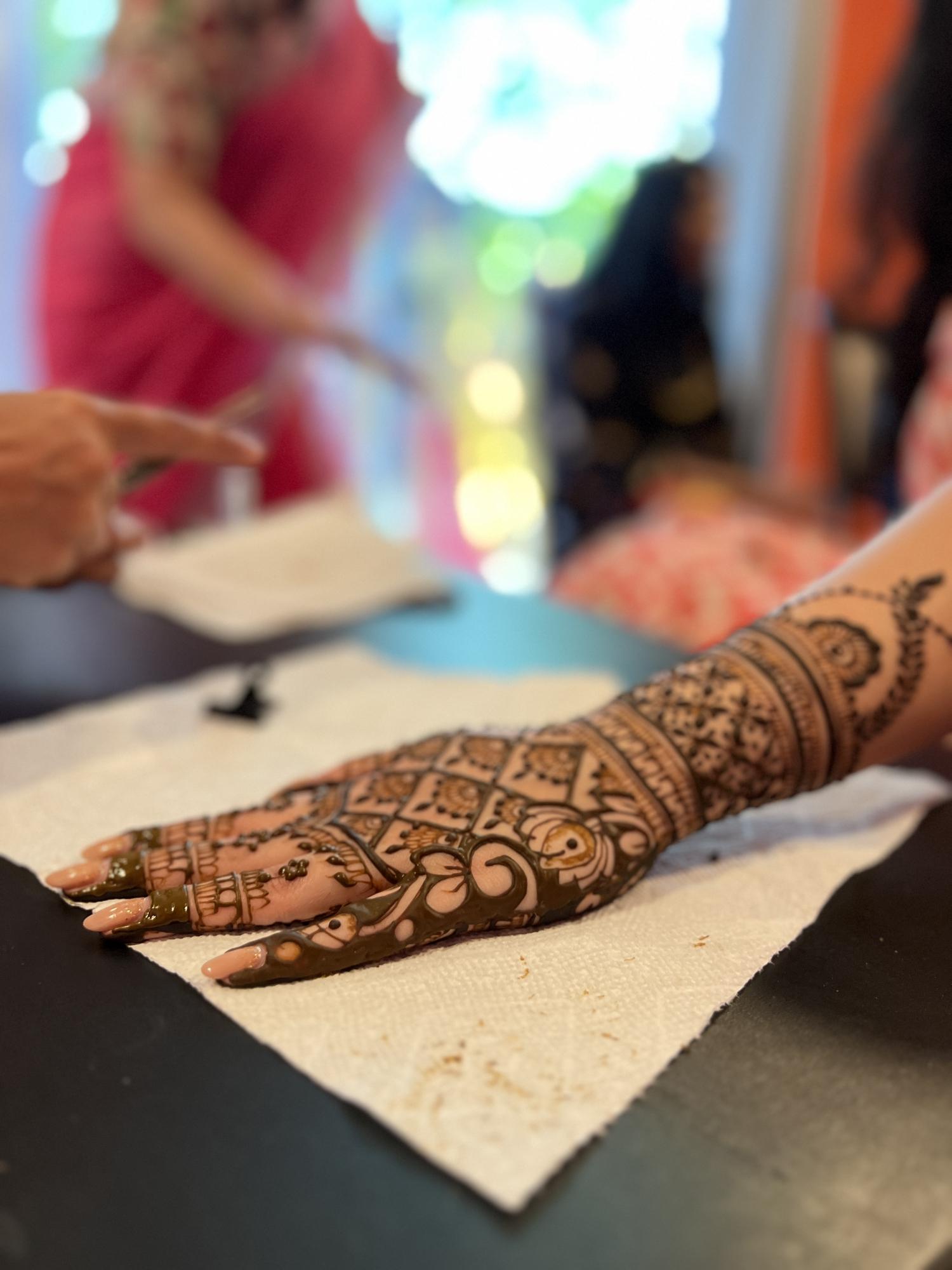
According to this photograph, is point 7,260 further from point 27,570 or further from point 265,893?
point 265,893

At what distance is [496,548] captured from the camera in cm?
319

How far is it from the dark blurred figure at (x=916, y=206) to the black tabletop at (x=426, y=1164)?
1.68 meters

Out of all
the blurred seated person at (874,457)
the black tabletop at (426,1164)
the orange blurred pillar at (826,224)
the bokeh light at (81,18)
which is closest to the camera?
the black tabletop at (426,1164)

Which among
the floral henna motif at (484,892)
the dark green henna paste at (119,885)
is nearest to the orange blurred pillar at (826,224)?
the floral henna motif at (484,892)

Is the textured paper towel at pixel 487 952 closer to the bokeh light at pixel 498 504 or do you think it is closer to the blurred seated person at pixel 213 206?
the blurred seated person at pixel 213 206

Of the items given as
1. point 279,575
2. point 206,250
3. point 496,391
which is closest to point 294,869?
point 279,575

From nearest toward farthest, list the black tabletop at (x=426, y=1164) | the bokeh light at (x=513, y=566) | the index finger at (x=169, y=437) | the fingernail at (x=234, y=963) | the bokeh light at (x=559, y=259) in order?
the black tabletop at (x=426, y=1164) < the fingernail at (x=234, y=963) < the index finger at (x=169, y=437) < the bokeh light at (x=559, y=259) < the bokeh light at (x=513, y=566)

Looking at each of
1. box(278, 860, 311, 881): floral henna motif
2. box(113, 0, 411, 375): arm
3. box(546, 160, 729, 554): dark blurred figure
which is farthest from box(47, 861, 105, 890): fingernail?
box(546, 160, 729, 554): dark blurred figure

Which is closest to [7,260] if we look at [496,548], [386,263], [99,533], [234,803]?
[386,263]

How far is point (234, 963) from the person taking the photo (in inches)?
20.4

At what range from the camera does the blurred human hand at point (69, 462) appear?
0.72m

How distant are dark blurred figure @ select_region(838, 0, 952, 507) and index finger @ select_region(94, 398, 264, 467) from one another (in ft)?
4.85

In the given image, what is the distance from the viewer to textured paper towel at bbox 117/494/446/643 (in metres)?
1.14

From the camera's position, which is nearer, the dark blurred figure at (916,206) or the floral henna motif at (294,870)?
the floral henna motif at (294,870)
